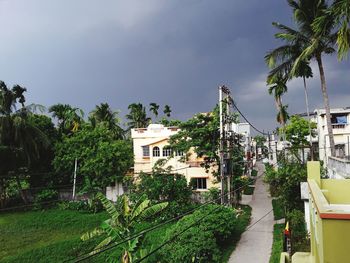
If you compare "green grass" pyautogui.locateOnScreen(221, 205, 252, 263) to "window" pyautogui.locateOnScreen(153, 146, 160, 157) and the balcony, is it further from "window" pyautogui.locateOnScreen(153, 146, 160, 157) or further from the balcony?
"window" pyautogui.locateOnScreen(153, 146, 160, 157)

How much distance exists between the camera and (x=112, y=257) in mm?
15023

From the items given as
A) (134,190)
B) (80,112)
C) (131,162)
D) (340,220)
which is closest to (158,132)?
(131,162)

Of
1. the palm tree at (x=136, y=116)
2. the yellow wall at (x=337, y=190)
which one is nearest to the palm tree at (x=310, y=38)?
the yellow wall at (x=337, y=190)

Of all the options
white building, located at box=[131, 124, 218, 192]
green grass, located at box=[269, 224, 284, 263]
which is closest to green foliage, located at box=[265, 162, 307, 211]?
green grass, located at box=[269, 224, 284, 263]

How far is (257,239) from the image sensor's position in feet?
60.1

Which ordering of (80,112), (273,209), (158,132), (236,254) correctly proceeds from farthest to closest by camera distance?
(80,112) → (158,132) → (273,209) → (236,254)

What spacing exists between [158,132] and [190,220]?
48.6ft

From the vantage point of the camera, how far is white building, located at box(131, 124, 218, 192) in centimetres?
2831

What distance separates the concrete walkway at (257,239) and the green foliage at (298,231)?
1.41 meters

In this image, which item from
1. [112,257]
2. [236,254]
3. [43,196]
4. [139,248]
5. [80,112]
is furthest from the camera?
[80,112]

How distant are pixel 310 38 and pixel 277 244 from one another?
464 inches

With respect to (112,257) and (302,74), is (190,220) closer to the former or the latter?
(112,257)

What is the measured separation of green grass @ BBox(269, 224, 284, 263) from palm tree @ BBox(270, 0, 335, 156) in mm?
5131

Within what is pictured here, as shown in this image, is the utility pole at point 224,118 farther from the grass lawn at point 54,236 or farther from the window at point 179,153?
the window at point 179,153
